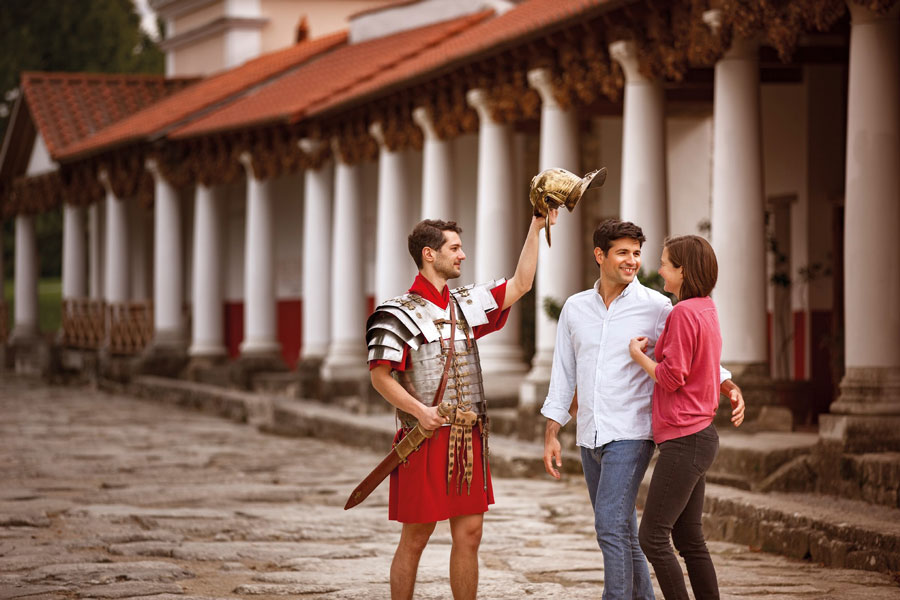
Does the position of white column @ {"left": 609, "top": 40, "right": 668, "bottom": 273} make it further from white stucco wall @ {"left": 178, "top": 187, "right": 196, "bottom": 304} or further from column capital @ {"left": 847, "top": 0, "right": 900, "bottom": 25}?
white stucco wall @ {"left": 178, "top": 187, "right": 196, "bottom": 304}

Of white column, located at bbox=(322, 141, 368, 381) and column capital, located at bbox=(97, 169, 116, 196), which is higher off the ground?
column capital, located at bbox=(97, 169, 116, 196)

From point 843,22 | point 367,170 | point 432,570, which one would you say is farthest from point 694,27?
point 367,170

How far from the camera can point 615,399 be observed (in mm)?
5676

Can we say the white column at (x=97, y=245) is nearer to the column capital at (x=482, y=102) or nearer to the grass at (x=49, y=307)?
the column capital at (x=482, y=102)

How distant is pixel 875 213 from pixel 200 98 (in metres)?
18.4

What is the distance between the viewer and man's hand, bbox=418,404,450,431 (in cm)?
570

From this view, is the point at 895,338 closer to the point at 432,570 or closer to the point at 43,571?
the point at 432,570


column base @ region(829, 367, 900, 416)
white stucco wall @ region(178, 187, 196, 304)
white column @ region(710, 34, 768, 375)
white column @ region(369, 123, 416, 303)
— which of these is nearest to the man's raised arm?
column base @ region(829, 367, 900, 416)

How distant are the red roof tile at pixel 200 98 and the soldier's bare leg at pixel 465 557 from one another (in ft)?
63.5

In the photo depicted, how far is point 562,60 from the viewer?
14344 mm

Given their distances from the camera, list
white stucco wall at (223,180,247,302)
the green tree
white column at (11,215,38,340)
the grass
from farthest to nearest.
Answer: the grass → the green tree → white column at (11,215,38,340) → white stucco wall at (223,180,247,302)

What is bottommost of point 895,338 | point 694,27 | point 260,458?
point 260,458

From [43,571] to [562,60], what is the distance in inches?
321

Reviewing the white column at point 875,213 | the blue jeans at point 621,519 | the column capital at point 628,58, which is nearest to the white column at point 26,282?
the column capital at point 628,58
